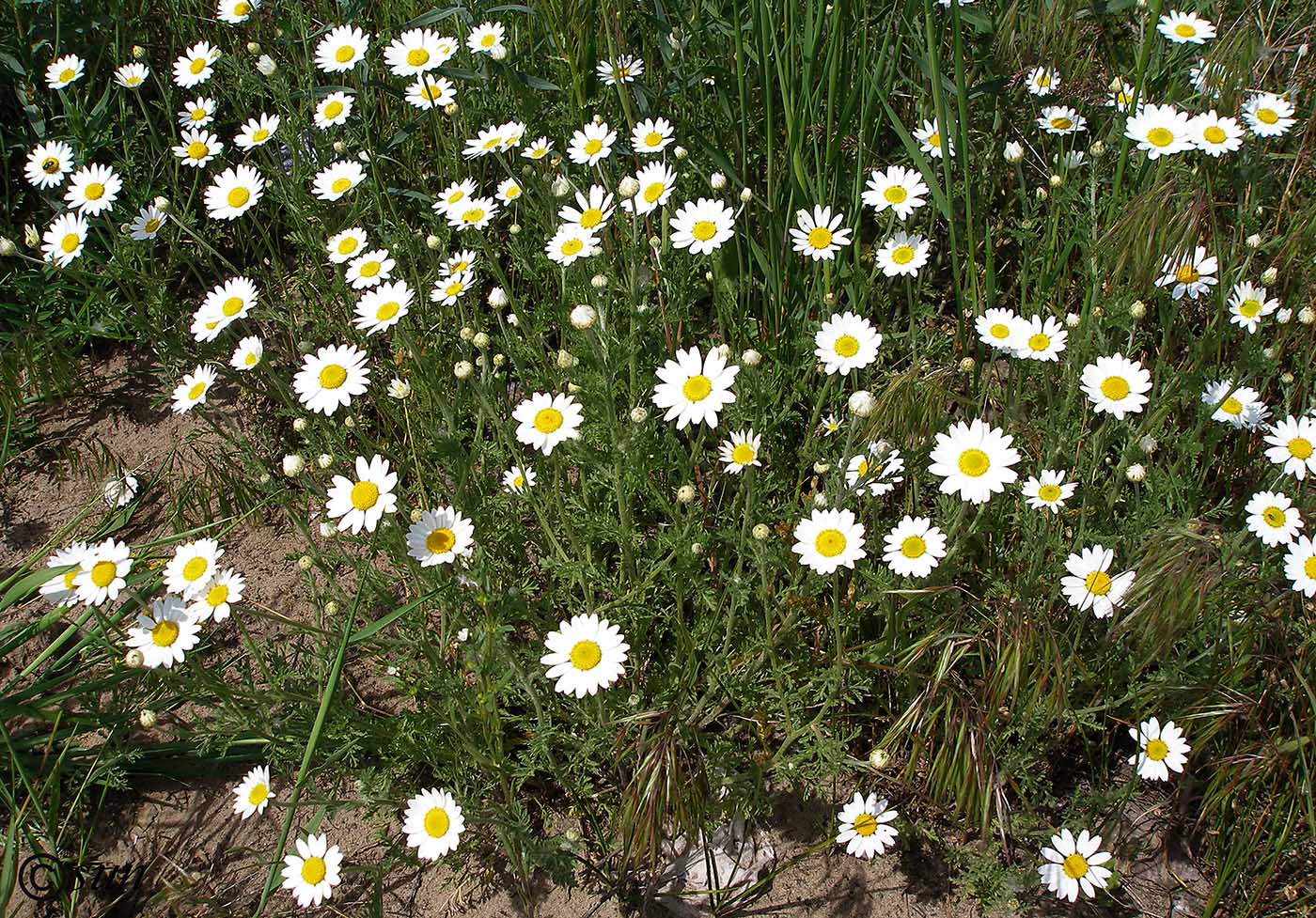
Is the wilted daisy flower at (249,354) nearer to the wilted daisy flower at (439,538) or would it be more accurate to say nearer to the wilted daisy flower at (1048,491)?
the wilted daisy flower at (439,538)

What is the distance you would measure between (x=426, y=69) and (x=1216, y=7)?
9.69 feet

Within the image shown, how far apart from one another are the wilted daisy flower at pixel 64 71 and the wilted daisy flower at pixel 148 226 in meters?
0.79

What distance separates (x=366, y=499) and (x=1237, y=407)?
2444mm

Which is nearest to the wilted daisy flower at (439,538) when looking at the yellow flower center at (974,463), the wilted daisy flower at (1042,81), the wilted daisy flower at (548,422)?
the wilted daisy flower at (548,422)

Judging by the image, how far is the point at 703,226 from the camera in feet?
10.1

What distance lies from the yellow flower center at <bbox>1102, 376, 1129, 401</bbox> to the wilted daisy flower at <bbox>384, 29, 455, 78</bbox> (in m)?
2.60

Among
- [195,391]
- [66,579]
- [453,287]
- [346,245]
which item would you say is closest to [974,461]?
[453,287]

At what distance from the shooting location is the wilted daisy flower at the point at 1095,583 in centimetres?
251

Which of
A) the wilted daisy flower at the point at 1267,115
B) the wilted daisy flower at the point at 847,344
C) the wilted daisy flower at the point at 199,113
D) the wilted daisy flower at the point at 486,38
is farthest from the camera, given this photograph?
the wilted daisy flower at the point at 199,113

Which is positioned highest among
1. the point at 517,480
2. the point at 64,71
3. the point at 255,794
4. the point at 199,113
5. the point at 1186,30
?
the point at 64,71

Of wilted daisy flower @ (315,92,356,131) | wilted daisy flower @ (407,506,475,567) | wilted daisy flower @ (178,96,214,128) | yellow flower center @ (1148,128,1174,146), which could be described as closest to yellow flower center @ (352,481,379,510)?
wilted daisy flower @ (407,506,475,567)

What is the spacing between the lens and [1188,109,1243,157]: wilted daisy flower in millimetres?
3074

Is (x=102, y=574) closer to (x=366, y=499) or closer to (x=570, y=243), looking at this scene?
(x=366, y=499)

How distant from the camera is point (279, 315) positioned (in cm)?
364
